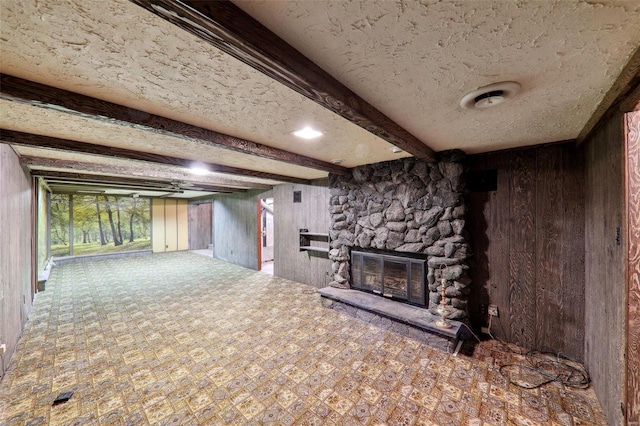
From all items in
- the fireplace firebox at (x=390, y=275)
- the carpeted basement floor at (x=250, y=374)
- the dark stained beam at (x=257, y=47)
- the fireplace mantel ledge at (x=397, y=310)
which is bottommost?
the carpeted basement floor at (x=250, y=374)

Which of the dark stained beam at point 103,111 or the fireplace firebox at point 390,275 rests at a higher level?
the dark stained beam at point 103,111

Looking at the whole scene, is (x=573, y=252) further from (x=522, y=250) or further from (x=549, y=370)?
(x=549, y=370)

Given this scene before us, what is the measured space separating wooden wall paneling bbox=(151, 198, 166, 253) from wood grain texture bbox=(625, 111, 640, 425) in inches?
438

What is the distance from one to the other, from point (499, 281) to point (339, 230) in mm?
2250

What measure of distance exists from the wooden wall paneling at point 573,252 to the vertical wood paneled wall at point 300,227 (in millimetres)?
3198

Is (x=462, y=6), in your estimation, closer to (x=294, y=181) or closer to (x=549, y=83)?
(x=549, y=83)

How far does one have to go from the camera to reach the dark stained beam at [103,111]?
128cm

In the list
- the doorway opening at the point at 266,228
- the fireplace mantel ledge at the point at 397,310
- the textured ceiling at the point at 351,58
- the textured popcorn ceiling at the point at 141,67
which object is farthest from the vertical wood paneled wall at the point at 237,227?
the textured ceiling at the point at 351,58

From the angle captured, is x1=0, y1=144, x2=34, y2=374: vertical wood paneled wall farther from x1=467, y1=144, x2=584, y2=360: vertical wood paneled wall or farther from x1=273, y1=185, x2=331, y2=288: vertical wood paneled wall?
x1=467, y1=144, x2=584, y2=360: vertical wood paneled wall

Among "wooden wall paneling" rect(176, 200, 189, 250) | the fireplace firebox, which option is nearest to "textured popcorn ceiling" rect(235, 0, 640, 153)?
the fireplace firebox

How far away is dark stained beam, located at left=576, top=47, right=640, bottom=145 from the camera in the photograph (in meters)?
1.17

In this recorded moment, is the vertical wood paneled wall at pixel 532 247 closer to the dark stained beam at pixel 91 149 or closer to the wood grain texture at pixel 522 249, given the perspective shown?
the wood grain texture at pixel 522 249

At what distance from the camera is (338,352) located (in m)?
2.61

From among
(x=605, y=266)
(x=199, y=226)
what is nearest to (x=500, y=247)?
(x=605, y=266)
